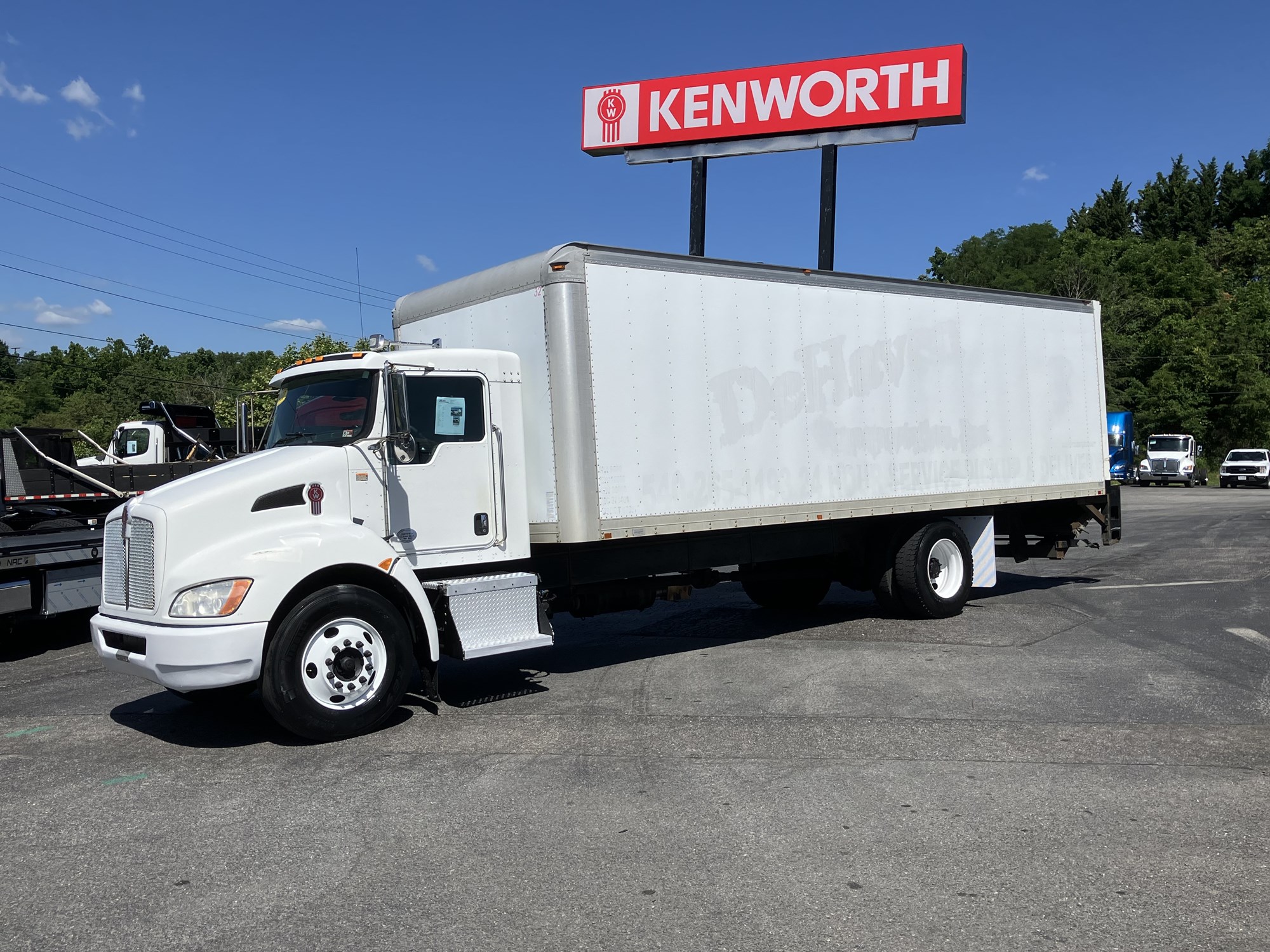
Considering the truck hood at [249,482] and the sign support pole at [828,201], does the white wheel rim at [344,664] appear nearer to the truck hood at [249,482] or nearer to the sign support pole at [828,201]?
the truck hood at [249,482]

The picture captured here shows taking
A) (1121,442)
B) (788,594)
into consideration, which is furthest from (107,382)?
(788,594)

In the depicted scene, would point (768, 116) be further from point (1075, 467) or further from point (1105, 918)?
point (1105, 918)

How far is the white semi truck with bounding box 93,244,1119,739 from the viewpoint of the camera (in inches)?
268

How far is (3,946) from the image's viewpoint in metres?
3.97

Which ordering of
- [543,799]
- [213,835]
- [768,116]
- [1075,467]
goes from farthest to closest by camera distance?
[768,116] < [1075,467] < [543,799] < [213,835]

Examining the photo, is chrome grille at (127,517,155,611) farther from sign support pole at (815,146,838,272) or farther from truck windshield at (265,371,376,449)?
sign support pole at (815,146,838,272)

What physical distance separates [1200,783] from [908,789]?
1.55m

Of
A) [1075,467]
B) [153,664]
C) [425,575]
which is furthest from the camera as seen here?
[1075,467]

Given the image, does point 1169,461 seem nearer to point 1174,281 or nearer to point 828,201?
point 1174,281

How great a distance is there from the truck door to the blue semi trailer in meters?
43.1

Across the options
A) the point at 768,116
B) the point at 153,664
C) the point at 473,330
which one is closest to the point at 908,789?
→ the point at 153,664

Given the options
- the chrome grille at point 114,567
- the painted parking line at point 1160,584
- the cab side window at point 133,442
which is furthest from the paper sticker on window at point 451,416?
the cab side window at point 133,442

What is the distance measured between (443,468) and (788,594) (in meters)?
5.97

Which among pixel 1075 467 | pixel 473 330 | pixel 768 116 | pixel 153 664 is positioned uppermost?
pixel 768 116
